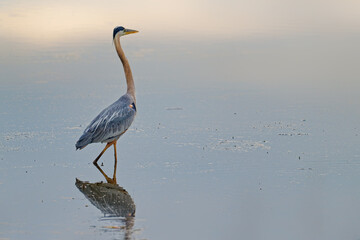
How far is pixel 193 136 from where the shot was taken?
10.1 metres

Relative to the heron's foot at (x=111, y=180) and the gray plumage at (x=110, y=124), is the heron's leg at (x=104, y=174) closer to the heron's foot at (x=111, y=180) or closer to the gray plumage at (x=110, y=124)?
the heron's foot at (x=111, y=180)

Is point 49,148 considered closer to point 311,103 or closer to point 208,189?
point 208,189

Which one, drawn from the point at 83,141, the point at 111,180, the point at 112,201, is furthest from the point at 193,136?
the point at 112,201

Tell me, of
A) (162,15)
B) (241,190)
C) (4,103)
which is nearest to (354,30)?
(162,15)

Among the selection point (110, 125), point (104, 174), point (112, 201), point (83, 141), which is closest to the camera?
point (112, 201)

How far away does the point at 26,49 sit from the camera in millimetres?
17062

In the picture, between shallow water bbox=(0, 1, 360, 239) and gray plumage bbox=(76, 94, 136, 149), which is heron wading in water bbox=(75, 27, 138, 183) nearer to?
gray plumage bbox=(76, 94, 136, 149)

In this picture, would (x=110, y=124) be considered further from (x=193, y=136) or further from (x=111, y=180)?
(x=193, y=136)

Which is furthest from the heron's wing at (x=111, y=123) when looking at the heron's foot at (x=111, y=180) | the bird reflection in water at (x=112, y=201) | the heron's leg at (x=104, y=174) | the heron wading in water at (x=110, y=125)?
the heron's foot at (x=111, y=180)

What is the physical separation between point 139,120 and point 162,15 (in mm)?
10836

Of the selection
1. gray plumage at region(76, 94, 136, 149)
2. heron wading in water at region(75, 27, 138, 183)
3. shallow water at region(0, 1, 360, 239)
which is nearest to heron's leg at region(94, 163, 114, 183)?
heron wading in water at region(75, 27, 138, 183)

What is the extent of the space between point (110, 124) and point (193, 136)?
4.61 feet

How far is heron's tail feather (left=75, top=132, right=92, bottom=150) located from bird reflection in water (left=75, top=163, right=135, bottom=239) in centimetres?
48

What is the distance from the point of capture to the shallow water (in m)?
7.02
